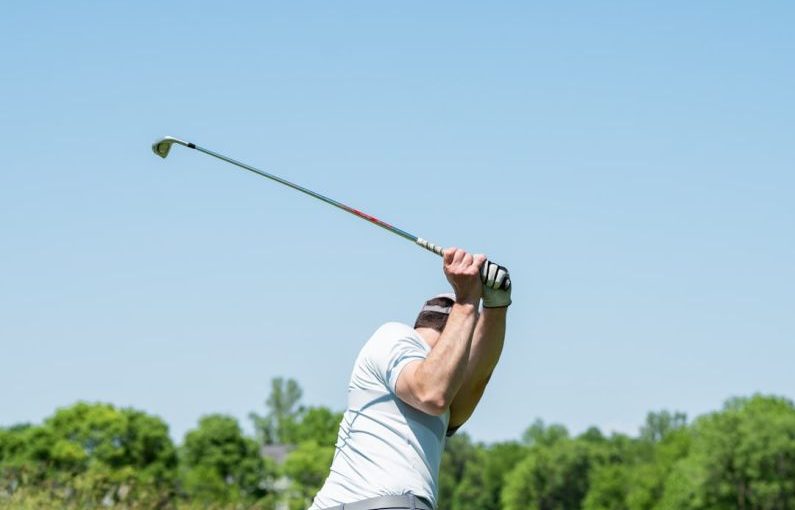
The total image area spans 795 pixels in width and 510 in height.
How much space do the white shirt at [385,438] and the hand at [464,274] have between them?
0.89 ft

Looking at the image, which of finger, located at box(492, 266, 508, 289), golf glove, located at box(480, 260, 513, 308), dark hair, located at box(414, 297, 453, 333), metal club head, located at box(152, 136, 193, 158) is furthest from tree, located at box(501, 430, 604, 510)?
finger, located at box(492, 266, 508, 289)

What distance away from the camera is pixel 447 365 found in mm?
5090

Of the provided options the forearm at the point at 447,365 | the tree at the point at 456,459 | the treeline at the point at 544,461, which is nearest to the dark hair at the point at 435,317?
the forearm at the point at 447,365

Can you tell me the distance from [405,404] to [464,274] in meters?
0.56

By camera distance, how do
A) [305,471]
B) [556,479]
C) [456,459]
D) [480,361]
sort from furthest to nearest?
[456,459]
[556,479]
[305,471]
[480,361]

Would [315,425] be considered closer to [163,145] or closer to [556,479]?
[556,479]

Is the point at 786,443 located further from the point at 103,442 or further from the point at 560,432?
the point at 560,432

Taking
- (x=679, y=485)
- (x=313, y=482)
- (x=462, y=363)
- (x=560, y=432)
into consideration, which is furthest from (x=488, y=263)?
(x=560, y=432)

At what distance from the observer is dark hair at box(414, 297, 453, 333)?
572cm

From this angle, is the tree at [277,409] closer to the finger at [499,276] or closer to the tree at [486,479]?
the tree at [486,479]

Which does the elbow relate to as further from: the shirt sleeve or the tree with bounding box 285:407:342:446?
the tree with bounding box 285:407:342:446

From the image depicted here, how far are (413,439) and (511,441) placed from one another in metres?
149

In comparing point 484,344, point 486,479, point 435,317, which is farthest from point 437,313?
point 486,479

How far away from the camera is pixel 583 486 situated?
12731 centimetres
